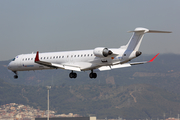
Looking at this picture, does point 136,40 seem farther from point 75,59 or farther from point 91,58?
point 75,59

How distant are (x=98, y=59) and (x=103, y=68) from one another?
2.46 meters

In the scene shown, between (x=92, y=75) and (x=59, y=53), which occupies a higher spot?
(x=59, y=53)

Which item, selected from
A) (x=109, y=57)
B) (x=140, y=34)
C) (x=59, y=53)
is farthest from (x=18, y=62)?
(x=140, y=34)

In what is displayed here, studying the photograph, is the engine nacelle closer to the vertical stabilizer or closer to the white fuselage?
the white fuselage

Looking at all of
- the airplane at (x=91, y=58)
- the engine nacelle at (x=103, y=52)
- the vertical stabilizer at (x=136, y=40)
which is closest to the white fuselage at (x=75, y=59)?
the airplane at (x=91, y=58)

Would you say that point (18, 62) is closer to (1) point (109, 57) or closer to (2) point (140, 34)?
(1) point (109, 57)

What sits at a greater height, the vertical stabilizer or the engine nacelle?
the vertical stabilizer

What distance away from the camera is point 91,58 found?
50594mm

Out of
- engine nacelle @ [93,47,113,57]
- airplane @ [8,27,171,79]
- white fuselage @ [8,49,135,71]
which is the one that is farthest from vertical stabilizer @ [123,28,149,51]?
engine nacelle @ [93,47,113,57]

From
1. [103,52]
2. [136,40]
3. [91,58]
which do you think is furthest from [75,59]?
[136,40]

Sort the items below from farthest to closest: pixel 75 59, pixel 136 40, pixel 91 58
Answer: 1. pixel 75 59
2. pixel 91 58
3. pixel 136 40

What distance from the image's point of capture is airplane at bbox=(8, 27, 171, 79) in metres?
47.9

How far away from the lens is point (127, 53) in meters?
47.8

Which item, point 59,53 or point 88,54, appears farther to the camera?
point 59,53
